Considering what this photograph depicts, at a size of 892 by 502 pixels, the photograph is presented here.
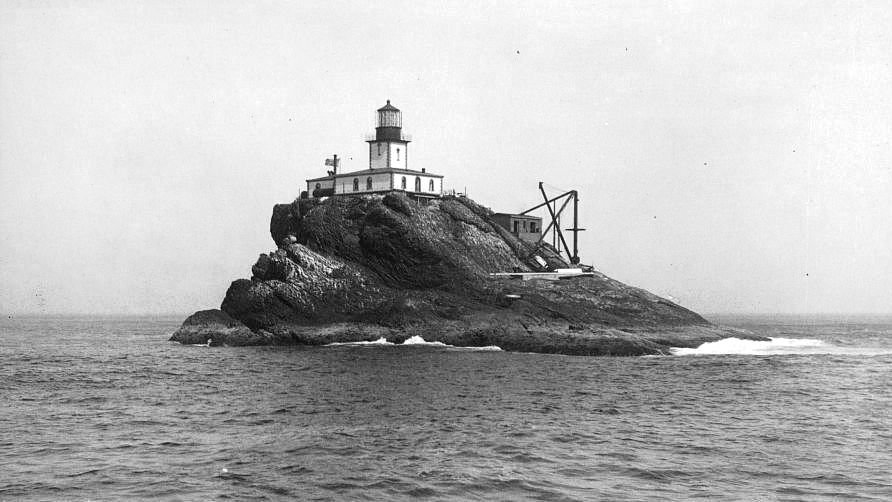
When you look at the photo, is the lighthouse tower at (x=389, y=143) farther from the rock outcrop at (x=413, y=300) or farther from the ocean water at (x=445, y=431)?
the ocean water at (x=445, y=431)

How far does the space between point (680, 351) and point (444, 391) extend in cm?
3190

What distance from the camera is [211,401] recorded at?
40.7m

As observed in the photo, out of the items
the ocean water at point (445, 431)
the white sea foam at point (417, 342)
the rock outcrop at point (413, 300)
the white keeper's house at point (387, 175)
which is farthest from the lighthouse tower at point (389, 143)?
the ocean water at point (445, 431)

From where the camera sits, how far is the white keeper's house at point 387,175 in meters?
92.5

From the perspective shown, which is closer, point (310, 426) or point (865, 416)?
point (310, 426)

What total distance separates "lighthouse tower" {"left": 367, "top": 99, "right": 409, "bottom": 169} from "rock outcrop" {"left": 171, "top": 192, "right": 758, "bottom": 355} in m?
10.2

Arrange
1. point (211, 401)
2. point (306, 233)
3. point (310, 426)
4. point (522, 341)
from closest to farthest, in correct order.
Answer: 1. point (310, 426)
2. point (211, 401)
3. point (522, 341)
4. point (306, 233)

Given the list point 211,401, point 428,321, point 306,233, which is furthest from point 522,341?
point 211,401

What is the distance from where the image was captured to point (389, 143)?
94.3 metres

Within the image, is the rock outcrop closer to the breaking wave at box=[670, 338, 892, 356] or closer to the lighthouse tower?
the breaking wave at box=[670, 338, 892, 356]

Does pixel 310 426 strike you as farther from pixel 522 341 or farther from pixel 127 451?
pixel 522 341

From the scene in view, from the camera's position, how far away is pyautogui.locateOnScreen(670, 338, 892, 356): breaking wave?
71562mm

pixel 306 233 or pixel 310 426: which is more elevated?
pixel 306 233

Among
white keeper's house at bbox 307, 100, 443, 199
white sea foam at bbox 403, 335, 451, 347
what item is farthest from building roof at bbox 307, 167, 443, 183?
white sea foam at bbox 403, 335, 451, 347
